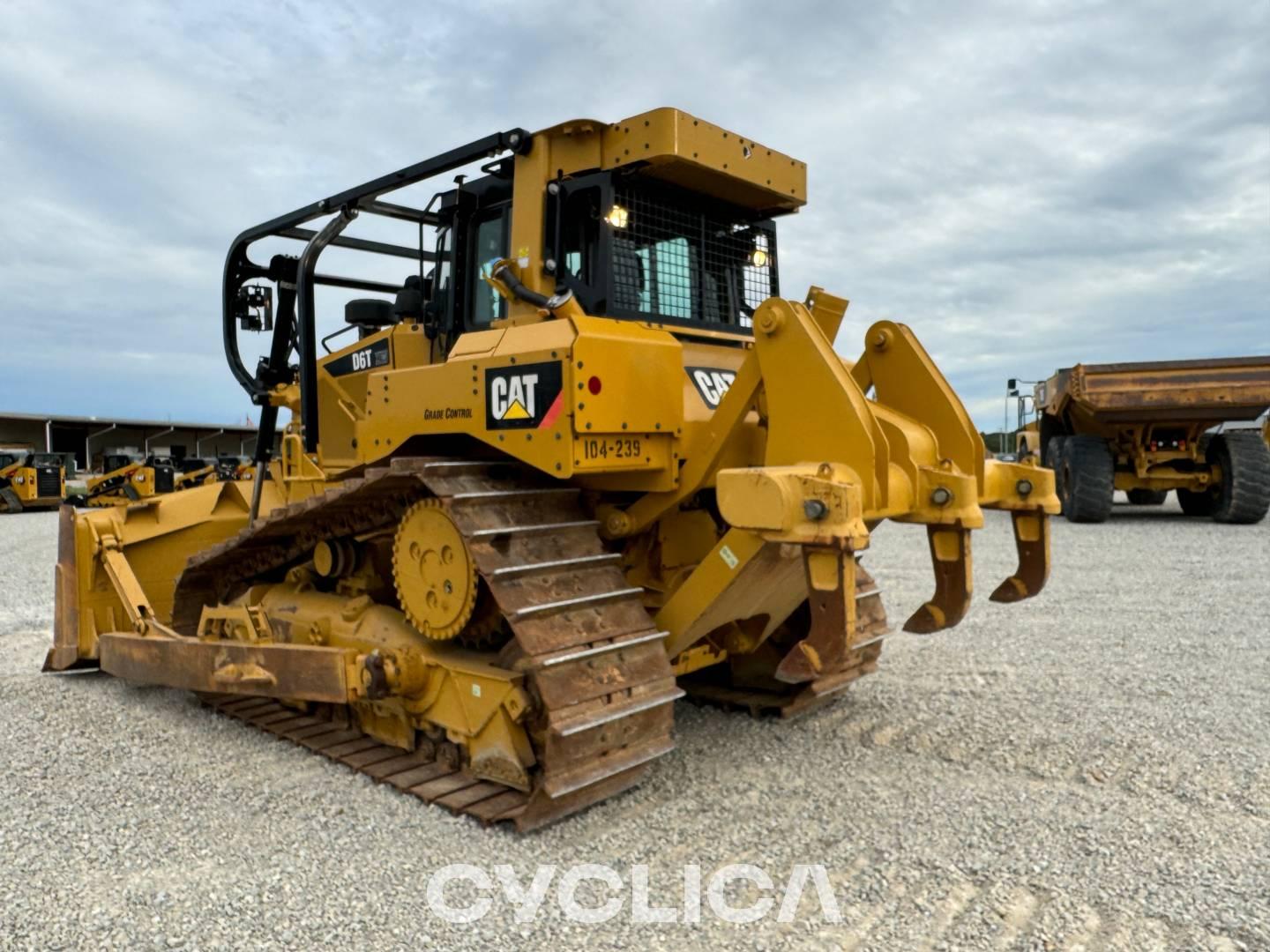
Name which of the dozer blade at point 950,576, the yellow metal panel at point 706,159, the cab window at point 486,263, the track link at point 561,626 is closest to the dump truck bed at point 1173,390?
the yellow metal panel at point 706,159

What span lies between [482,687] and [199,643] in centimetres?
188

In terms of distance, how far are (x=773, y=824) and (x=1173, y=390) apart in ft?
40.4

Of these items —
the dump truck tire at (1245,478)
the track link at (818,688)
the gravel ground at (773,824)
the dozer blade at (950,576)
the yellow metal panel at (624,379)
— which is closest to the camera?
the gravel ground at (773,824)

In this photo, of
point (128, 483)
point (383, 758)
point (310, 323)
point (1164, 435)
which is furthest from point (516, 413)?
point (128, 483)

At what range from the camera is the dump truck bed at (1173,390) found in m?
13.2

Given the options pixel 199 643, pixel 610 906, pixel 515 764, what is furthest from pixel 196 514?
pixel 610 906

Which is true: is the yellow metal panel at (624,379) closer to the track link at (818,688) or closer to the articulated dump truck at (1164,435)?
the track link at (818,688)

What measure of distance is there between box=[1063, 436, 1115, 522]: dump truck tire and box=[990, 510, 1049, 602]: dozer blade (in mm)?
10795

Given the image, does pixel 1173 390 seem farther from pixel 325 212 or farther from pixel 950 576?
pixel 325 212

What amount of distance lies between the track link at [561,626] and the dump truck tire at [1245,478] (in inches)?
515

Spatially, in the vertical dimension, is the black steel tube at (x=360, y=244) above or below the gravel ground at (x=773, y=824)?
above

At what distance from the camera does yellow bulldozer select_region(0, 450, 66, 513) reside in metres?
22.3

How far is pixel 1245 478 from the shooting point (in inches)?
538

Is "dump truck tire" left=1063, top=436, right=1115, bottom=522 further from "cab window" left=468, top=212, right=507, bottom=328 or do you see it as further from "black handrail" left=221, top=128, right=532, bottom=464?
"cab window" left=468, top=212, right=507, bottom=328
